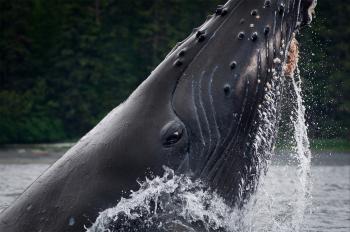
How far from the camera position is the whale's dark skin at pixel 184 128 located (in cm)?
559

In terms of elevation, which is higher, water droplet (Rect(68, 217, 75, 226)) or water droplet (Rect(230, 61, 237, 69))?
water droplet (Rect(230, 61, 237, 69))

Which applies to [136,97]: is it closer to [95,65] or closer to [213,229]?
[213,229]

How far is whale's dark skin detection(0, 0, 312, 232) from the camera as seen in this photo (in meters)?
5.59

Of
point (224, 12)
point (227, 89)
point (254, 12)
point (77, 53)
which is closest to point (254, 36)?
point (254, 12)

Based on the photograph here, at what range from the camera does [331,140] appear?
53969 millimetres

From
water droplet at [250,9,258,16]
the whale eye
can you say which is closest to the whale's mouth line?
water droplet at [250,9,258,16]

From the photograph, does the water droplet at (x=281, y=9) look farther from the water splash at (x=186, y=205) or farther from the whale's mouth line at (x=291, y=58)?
the water splash at (x=186, y=205)

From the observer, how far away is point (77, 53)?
65312mm

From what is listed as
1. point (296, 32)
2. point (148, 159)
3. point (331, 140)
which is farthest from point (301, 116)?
point (331, 140)

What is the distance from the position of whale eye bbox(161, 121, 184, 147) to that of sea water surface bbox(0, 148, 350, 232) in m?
0.83

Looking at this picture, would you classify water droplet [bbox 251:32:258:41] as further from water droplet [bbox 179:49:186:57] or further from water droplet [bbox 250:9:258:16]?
water droplet [bbox 179:49:186:57]

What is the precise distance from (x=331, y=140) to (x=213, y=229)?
160 ft

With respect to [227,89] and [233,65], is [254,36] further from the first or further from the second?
[227,89]

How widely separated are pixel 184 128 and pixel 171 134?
4.5 inches
